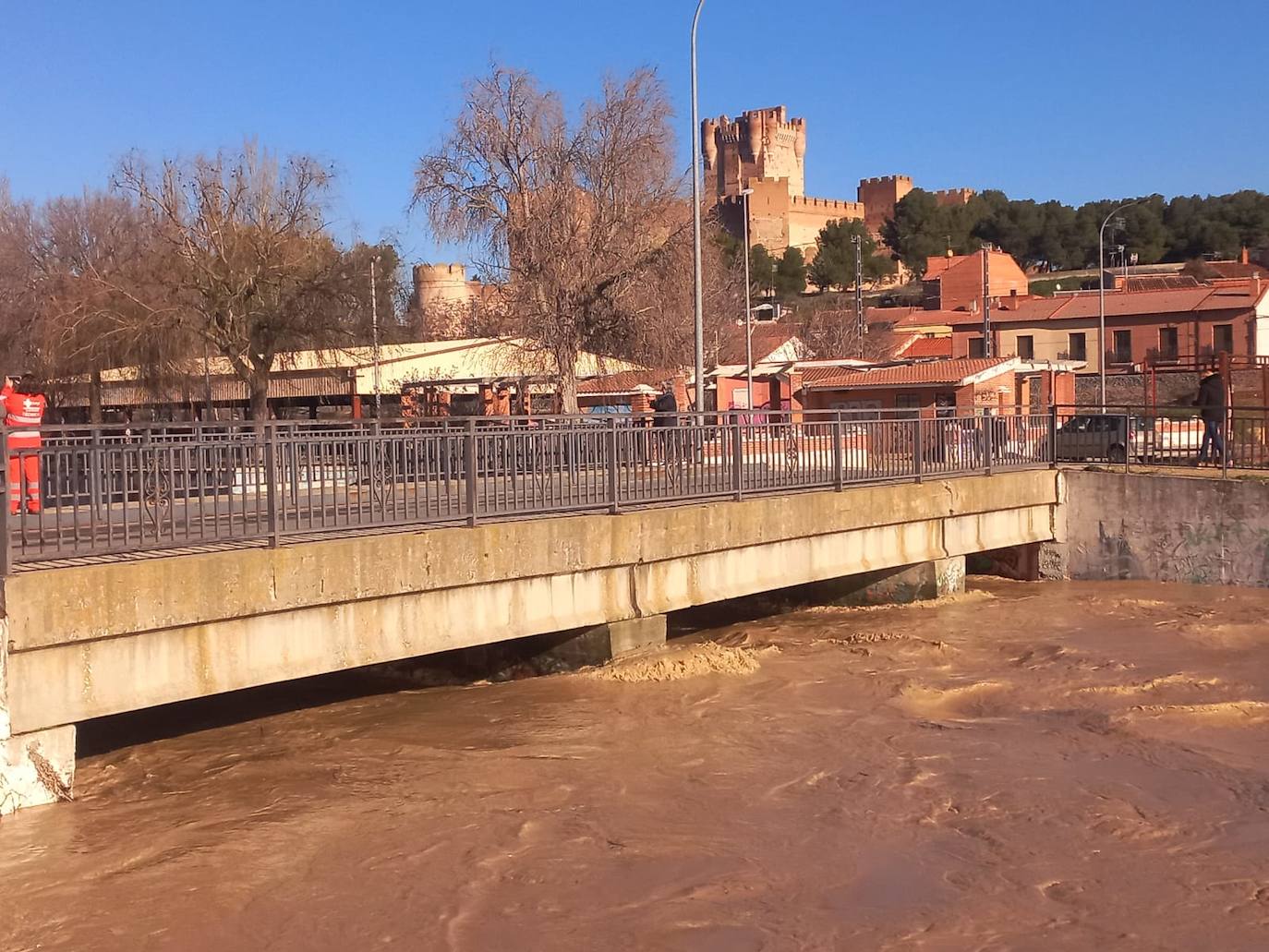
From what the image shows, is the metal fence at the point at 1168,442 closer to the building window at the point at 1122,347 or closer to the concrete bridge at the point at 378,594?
the concrete bridge at the point at 378,594

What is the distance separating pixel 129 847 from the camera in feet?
27.6

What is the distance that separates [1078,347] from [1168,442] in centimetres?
4350

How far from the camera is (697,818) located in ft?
29.6

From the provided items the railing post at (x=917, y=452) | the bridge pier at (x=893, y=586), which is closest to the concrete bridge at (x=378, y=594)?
the railing post at (x=917, y=452)

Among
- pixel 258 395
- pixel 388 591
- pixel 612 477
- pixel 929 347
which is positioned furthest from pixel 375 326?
pixel 929 347

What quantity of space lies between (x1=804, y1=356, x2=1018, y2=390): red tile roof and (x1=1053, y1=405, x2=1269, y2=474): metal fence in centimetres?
1995

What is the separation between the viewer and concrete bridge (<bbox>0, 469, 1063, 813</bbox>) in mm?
8664

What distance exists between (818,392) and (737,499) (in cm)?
3260

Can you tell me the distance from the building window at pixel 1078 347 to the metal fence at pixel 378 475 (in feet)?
162

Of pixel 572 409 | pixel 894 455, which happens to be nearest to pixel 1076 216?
pixel 572 409

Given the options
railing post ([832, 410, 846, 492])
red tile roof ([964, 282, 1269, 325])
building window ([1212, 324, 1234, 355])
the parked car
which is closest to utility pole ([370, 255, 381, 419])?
the parked car

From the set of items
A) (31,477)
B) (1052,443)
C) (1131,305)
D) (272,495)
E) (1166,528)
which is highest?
(1131,305)

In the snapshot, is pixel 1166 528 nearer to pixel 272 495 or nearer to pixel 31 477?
pixel 272 495

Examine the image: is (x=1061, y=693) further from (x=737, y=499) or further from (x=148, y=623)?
(x=148, y=623)
